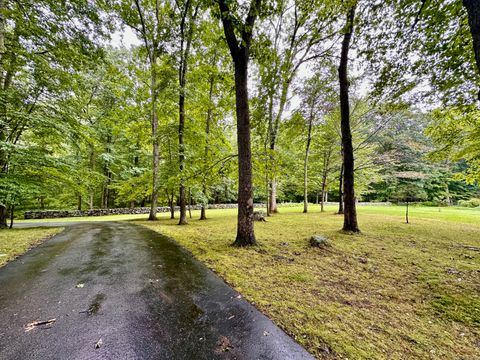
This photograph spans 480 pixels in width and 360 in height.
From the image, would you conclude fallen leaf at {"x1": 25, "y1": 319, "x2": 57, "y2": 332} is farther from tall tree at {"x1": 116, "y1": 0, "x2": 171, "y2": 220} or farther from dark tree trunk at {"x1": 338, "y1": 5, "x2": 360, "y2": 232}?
tall tree at {"x1": 116, "y1": 0, "x2": 171, "y2": 220}

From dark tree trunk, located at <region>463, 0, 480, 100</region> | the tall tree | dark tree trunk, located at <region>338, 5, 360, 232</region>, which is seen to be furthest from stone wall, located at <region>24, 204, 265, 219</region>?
dark tree trunk, located at <region>463, 0, 480, 100</region>

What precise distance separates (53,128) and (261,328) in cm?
1013

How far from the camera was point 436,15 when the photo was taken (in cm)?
482

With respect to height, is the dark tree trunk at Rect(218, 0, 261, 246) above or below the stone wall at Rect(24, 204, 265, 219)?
above

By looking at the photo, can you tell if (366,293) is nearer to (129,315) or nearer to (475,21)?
(129,315)

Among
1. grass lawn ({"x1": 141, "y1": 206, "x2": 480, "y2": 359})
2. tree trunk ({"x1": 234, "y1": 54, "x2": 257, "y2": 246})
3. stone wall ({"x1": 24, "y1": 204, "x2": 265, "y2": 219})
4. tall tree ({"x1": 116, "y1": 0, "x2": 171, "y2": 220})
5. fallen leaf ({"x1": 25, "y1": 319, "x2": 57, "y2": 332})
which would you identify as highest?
tall tree ({"x1": 116, "y1": 0, "x2": 171, "y2": 220})

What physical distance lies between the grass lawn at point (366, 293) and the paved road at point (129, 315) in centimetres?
37

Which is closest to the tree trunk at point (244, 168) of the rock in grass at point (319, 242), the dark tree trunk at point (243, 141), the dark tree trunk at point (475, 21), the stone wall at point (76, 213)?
the dark tree trunk at point (243, 141)

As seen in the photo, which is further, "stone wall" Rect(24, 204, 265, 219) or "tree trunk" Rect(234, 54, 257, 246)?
"stone wall" Rect(24, 204, 265, 219)

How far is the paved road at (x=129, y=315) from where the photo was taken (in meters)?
1.76

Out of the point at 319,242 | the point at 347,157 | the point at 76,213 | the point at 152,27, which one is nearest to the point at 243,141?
the point at 319,242

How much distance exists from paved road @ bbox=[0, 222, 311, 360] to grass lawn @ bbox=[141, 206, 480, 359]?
1.21 feet

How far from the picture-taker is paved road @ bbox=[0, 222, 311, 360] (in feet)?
5.76

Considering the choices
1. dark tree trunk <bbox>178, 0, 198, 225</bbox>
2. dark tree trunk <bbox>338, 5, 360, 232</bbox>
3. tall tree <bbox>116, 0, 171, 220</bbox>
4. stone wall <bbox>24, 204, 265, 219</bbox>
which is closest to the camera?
dark tree trunk <bbox>338, 5, 360, 232</bbox>
